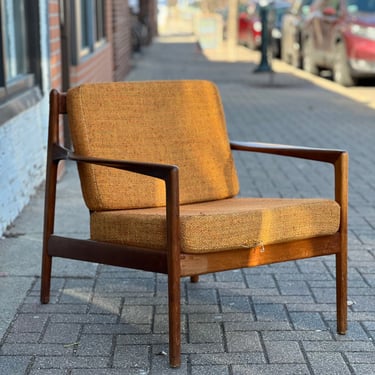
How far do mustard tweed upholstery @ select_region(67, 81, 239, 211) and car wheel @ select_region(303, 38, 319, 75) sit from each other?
42.3ft

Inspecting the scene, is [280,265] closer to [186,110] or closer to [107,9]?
[186,110]

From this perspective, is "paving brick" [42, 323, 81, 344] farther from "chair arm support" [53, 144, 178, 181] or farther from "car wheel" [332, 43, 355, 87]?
"car wheel" [332, 43, 355, 87]

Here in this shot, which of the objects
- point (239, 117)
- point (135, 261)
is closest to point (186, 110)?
point (135, 261)

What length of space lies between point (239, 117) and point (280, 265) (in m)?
6.67

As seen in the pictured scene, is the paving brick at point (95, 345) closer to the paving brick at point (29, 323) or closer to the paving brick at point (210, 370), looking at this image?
the paving brick at point (29, 323)

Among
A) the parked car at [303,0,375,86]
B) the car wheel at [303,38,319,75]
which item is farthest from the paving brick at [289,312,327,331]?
the car wheel at [303,38,319,75]

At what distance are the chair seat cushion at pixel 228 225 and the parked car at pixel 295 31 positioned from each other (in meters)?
14.4

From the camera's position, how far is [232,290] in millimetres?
4383

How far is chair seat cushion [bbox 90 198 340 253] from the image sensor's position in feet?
11.1

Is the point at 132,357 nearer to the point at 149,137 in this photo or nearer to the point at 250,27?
the point at 149,137

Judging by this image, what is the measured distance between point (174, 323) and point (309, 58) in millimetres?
14995

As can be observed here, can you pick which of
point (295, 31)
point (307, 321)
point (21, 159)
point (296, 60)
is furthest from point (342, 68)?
point (307, 321)

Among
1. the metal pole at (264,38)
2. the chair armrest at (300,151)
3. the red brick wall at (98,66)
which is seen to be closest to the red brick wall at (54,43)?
the red brick wall at (98,66)

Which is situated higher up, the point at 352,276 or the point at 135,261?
the point at 135,261
